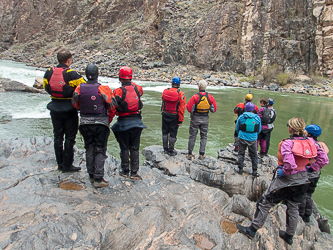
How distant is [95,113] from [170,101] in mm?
2036

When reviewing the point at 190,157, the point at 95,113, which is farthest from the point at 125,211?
the point at 190,157

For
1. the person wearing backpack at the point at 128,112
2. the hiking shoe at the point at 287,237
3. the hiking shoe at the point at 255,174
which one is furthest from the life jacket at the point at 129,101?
the hiking shoe at the point at 255,174

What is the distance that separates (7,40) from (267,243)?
295 ft

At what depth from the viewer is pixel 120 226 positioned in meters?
2.72

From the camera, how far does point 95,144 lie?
357cm

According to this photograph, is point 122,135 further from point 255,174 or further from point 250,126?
point 255,174

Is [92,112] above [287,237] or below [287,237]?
above

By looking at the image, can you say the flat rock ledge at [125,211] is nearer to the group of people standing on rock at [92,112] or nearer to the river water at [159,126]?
the group of people standing on rock at [92,112]

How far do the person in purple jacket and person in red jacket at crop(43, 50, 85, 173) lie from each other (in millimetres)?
3075

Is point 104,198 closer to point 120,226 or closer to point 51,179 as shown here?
point 120,226

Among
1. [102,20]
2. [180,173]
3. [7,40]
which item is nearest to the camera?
[180,173]

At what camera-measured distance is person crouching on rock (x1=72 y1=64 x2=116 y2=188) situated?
3.35 meters

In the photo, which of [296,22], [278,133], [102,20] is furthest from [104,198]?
[102,20]

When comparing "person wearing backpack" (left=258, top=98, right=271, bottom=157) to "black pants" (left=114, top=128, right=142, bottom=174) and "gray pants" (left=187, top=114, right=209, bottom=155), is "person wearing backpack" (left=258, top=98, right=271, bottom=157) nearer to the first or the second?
"gray pants" (left=187, top=114, right=209, bottom=155)
